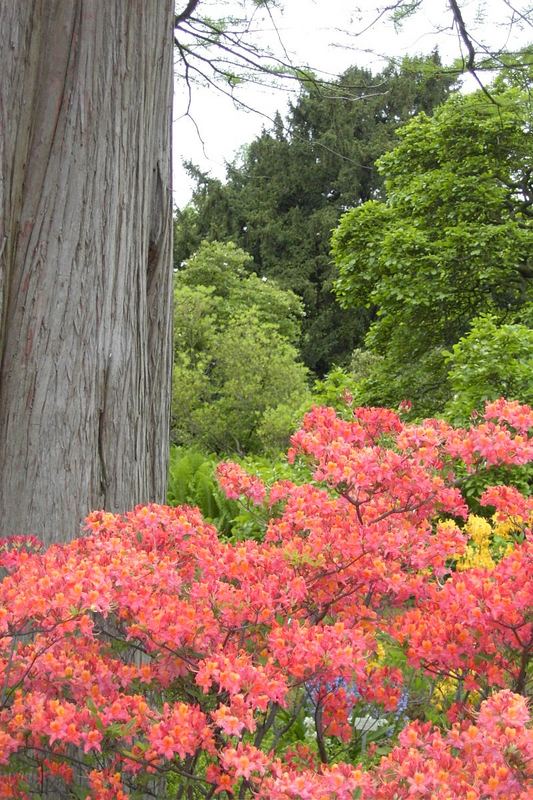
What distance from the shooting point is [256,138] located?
23438mm

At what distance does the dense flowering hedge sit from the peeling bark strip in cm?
51

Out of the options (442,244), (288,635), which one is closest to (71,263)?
(288,635)

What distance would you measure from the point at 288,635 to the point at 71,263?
148cm

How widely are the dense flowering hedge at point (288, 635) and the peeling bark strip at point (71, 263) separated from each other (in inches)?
20.1

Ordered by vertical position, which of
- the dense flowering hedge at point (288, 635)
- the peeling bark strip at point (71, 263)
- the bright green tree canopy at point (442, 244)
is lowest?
the dense flowering hedge at point (288, 635)

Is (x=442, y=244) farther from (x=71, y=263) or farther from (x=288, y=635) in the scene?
(x=288, y=635)

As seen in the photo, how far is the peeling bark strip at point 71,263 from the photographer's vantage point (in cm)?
254

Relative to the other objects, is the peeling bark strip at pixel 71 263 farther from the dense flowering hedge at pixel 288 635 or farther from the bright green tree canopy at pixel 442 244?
the bright green tree canopy at pixel 442 244

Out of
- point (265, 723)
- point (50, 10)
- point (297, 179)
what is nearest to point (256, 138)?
point (297, 179)

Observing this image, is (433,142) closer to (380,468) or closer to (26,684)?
(380,468)

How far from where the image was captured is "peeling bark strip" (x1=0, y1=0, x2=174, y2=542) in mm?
2543

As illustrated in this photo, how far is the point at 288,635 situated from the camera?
164 centimetres

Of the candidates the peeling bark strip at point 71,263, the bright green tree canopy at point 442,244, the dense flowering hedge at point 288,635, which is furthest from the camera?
the bright green tree canopy at point 442,244

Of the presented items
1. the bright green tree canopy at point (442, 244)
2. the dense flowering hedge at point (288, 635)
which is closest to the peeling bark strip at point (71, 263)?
the dense flowering hedge at point (288, 635)
